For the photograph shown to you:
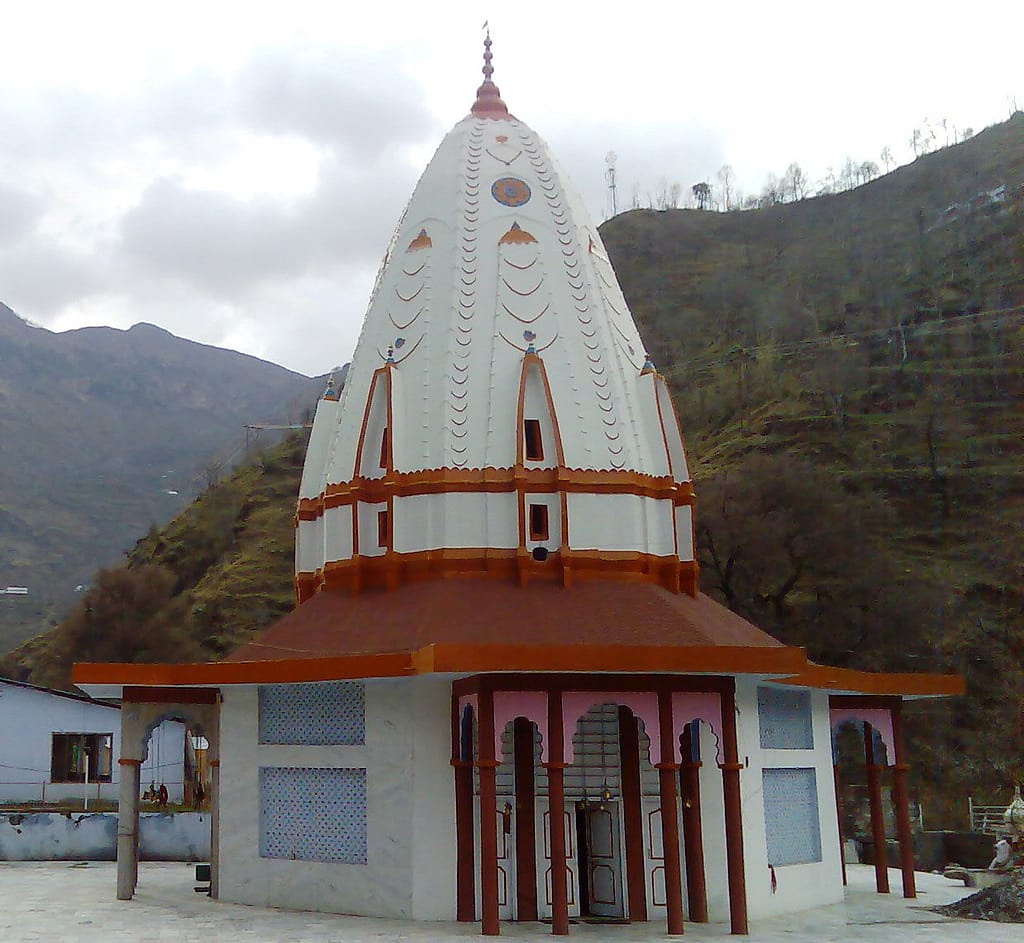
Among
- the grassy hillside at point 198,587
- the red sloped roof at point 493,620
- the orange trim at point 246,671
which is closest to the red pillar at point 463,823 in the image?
the red sloped roof at point 493,620

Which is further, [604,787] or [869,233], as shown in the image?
[869,233]

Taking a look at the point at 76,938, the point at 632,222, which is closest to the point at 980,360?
the point at 632,222

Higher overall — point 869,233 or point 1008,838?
point 869,233

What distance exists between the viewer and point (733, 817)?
13578 millimetres

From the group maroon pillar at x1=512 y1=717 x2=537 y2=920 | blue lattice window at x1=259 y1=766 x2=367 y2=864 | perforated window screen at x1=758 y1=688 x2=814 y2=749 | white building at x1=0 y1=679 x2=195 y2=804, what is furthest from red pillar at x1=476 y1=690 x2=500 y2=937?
white building at x1=0 y1=679 x2=195 y2=804

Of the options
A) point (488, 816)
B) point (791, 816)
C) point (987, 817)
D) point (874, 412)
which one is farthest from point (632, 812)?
point (874, 412)

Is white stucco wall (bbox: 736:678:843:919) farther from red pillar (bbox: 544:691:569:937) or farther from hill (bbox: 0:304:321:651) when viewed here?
hill (bbox: 0:304:321:651)

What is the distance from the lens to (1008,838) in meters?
19.5

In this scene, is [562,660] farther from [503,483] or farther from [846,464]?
[846,464]

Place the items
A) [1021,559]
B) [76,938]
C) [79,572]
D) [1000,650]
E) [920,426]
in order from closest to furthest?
[76,938] < [1000,650] < [1021,559] < [920,426] < [79,572]

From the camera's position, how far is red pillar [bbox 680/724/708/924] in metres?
14.1

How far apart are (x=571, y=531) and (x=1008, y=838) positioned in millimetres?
9523

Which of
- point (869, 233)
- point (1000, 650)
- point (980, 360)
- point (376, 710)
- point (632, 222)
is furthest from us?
point (632, 222)

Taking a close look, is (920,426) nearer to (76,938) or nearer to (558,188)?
(558,188)
